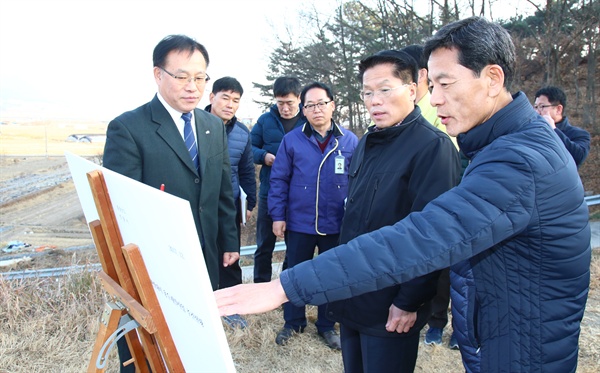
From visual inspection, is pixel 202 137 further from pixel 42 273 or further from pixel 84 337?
pixel 42 273

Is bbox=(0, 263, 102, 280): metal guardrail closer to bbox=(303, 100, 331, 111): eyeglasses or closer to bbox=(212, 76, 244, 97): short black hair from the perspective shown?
bbox=(212, 76, 244, 97): short black hair

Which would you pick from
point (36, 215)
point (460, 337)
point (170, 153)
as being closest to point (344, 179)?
point (170, 153)

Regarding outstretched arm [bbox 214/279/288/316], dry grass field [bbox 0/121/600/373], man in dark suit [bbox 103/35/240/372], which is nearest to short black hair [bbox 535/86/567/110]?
dry grass field [bbox 0/121/600/373]

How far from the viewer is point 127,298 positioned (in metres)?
1.45

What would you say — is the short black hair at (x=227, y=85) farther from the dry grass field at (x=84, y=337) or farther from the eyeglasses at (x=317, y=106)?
the dry grass field at (x=84, y=337)

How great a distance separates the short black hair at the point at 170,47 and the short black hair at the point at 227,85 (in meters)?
1.39

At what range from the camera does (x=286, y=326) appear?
3338 mm

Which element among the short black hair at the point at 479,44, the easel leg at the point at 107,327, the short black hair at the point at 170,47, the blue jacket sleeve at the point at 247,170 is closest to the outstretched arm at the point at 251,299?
the easel leg at the point at 107,327

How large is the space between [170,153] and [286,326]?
5.80 ft

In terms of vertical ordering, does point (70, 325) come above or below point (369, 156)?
below

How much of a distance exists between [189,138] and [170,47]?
19.2 inches

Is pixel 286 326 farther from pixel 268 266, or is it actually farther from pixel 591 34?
pixel 591 34

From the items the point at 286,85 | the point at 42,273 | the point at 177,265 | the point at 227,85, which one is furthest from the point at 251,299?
the point at 42,273

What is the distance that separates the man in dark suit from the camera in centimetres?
215
